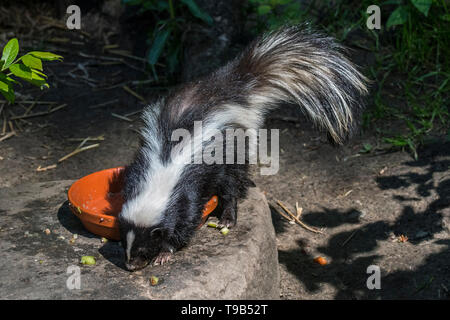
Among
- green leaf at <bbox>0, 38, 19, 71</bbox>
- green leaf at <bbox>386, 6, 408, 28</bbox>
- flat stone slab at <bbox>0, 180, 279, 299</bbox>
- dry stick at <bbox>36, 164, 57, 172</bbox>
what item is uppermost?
green leaf at <bbox>386, 6, 408, 28</bbox>

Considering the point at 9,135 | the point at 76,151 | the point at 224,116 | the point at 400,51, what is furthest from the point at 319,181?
the point at 9,135

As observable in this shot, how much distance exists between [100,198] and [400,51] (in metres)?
3.74

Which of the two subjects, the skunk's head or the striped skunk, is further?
the striped skunk

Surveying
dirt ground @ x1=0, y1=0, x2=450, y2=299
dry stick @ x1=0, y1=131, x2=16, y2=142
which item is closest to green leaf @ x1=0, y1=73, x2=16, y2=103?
dirt ground @ x1=0, y1=0, x2=450, y2=299

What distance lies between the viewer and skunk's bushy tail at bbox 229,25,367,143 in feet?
13.4

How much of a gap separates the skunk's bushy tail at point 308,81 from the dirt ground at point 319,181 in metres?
0.89

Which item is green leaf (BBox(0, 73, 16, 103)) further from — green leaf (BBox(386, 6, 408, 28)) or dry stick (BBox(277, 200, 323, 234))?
green leaf (BBox(386, 6, 408, 28))

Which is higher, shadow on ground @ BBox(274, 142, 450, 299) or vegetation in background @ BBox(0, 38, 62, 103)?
vegetation in background @ BBox(0, 38, 62, 103)

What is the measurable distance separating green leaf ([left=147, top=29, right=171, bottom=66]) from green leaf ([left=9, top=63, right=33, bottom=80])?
3.24 meters

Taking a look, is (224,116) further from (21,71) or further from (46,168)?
(46,168)

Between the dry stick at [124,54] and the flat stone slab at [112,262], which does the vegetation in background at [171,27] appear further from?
the flat stone slab at [112,262]
